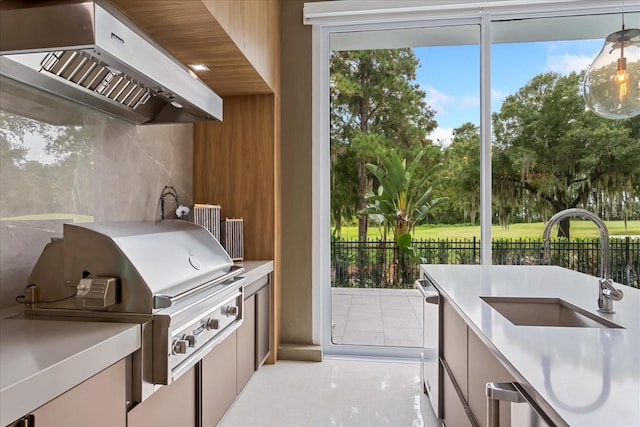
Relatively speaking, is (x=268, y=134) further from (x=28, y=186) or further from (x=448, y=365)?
(x=448, y=365)

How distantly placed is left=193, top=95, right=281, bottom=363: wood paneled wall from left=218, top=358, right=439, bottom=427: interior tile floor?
1.23 ft

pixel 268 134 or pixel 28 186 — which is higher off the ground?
pixel 268 134

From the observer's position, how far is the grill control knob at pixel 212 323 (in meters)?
1.65

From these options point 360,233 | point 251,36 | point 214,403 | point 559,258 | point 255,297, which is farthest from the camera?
point 360,233

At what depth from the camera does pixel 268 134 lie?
117 inches

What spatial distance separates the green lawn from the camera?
9.77 ft

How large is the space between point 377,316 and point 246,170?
1620mm

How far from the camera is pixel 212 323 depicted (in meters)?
1.67

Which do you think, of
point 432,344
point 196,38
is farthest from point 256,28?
point 432,344

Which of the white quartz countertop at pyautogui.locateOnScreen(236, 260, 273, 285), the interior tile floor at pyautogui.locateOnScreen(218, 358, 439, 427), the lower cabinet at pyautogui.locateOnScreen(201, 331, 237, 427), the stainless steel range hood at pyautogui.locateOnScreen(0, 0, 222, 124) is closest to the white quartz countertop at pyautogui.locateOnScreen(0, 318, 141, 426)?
the lower cabinet at pyautogui.locateOnScreen(201, 331, 237, 427)

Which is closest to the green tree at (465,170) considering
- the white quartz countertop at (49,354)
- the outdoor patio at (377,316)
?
the outdoor patio at (377,316)

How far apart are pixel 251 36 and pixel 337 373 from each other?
237 cm

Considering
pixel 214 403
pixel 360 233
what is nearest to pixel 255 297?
pixel 214 403

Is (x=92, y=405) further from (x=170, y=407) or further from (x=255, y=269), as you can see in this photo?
(x=255, y=269)
